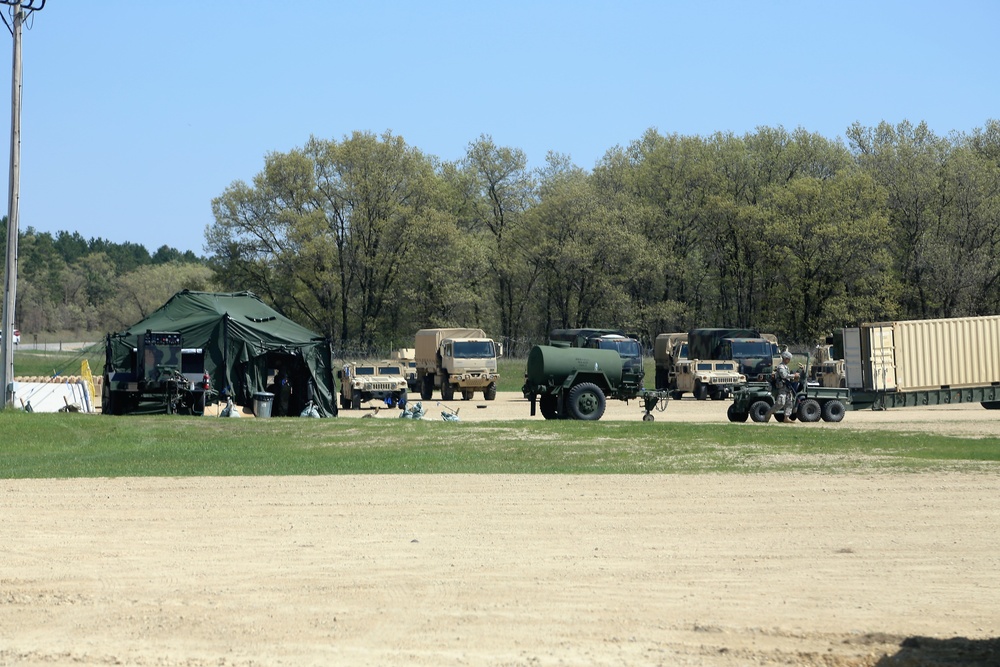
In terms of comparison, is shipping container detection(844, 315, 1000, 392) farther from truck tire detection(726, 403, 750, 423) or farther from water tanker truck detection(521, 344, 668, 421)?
water tanker truck detection(521, 344, 668, 421)

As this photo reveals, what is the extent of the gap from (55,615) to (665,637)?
4655 millimetres

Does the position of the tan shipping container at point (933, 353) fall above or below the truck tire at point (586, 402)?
above

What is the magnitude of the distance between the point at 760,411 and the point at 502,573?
20.9m

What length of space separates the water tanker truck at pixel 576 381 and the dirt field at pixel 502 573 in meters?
13.2

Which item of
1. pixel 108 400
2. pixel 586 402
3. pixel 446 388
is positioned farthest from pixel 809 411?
pixel 446 388

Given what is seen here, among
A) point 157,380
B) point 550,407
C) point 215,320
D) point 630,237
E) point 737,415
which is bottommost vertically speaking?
point 737,415

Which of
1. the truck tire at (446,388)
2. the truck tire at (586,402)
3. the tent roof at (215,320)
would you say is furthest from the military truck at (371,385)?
the truck tire at (586,402)

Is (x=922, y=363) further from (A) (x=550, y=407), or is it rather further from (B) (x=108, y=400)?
(B) (x=108, y=400)

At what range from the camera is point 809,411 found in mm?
30875

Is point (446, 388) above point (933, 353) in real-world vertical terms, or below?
below

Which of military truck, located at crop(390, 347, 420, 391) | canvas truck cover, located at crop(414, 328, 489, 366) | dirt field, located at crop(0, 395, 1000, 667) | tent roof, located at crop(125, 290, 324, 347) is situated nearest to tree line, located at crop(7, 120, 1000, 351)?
military truck, located at crop(390, 347, 420, 391)

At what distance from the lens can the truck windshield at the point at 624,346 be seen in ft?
155

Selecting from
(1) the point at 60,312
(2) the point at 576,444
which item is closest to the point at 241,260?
(2) the point at 576,444

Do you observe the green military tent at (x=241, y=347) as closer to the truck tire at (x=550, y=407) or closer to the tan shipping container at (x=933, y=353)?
the truck tire at (x=550, y=407)
